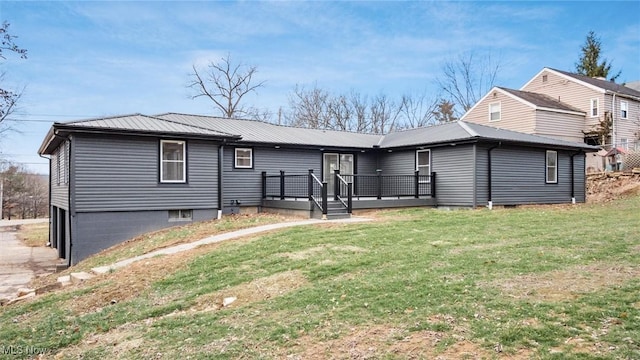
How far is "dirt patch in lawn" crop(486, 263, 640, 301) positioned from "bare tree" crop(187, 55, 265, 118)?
106 ft

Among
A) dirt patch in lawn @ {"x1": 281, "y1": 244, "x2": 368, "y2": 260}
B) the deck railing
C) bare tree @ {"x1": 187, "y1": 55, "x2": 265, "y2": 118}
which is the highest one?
bare tree @ {"x1": 187, "y1": 55, "x2": 265, "y2": 118}

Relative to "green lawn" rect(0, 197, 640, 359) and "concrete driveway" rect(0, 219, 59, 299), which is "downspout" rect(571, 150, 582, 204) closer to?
"green lawn" rect(0, 197, 640, 359)

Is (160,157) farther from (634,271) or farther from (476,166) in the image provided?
(634,271)

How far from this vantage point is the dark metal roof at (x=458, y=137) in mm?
16031

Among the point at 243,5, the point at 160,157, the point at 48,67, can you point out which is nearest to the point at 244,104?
the point at 48,67

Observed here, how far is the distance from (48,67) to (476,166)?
26.5m

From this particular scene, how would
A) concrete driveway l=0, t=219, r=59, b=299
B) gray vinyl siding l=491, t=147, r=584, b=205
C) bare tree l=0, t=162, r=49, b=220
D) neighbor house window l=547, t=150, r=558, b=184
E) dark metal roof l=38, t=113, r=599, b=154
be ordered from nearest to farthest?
concrete driveway l=0, t=219, r=59, b=299
dark metal roof l=38, t=113, r=599, b=154
gray vinyl siding l=491, t=147, r=584, b=205
neighbor house window l=547, t=150, r=558, b=184
bare tree l=0, t=162, r=49, b=220

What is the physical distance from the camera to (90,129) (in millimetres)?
12320

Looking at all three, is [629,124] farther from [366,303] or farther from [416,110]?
[366,303]

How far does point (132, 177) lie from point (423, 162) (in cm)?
1079

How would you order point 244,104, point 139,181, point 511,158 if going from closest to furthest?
1. point 139,181
2. point 511,158
3. point 244,104

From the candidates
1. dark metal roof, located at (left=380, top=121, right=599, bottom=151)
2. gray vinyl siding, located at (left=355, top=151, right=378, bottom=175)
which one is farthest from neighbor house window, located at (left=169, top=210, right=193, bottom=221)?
dark metal roof, located at (left=380, top=121, right=599, bottom=151)

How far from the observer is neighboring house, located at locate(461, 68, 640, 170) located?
25.3m

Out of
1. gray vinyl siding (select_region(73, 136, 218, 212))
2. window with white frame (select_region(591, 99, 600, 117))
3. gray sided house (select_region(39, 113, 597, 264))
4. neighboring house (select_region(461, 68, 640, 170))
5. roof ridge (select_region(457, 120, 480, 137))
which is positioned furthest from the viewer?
window with white frame (select_region(591, 99, 600, 117))
